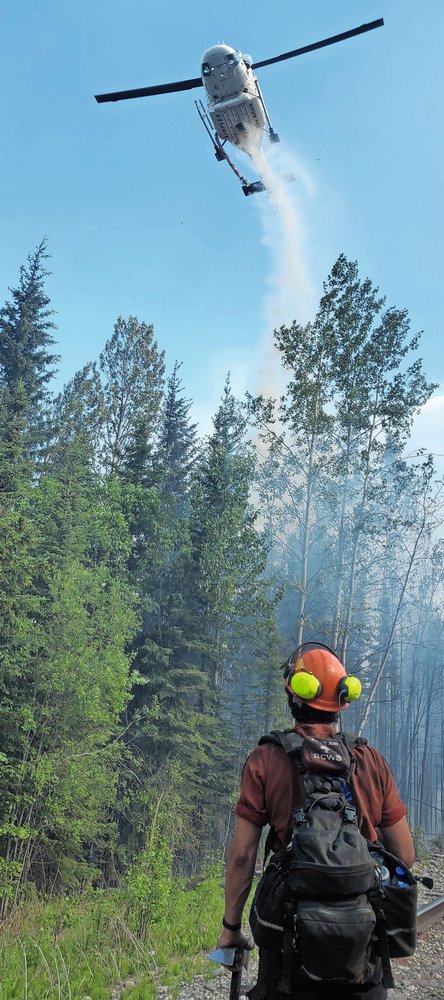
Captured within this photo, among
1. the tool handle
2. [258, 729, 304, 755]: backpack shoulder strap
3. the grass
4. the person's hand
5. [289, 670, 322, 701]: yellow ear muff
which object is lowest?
the grass

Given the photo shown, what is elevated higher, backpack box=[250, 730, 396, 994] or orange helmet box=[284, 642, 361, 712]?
orange helmet box=[284, 642, 361, 712]

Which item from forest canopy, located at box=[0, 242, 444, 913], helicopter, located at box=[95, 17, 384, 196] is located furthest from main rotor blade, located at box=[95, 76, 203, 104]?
forest canopy, located at box=[0, 242, 444, 913]

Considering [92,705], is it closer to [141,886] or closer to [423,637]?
[141,886]

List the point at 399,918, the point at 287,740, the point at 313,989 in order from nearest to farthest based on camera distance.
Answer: the point at 313,989
the point at 399,918
the point at 287,740

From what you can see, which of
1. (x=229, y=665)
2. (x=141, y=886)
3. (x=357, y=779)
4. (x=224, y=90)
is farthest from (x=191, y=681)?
(x=357, y=779)

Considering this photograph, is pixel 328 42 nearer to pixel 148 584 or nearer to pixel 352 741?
pixel 352 741

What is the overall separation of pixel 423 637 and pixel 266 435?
36.2m

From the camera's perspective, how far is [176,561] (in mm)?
25078

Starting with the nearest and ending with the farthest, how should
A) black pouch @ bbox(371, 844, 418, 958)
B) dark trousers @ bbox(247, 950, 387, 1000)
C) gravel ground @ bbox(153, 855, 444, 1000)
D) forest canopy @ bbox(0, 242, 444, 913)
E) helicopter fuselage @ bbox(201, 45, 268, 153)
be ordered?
dark trousers @ bbox(247, 950, 387, 1000), black pouch @ bbox(371, 844, 418, 958), gravel ground @ bbox(153, 855, 444, 1000), helicopter fuselage @ bbox(201, 45, 268, 153), forest canopy @ bbox(0, 242, 444, 913)

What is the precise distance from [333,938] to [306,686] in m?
0.79

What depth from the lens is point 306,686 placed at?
2.43 meters

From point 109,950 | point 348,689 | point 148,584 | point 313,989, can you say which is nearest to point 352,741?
point 348,689

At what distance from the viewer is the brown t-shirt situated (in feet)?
7.49

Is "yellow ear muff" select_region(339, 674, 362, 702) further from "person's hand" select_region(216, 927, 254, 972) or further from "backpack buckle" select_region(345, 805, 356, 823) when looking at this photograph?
"person's hand" select_region(216, 927, 254, 972)
